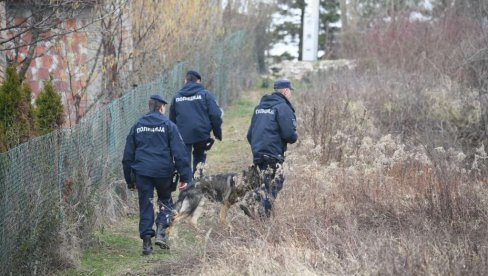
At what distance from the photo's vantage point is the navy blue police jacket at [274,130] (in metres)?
9.16

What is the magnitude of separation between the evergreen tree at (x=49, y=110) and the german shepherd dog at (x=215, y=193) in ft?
6.56

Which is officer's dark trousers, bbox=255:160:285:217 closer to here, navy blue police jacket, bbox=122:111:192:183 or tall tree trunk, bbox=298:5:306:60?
navy blue police jacket, bbox=122:111:192:183

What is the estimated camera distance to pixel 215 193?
9.13 metres

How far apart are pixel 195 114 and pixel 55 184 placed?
296 cm

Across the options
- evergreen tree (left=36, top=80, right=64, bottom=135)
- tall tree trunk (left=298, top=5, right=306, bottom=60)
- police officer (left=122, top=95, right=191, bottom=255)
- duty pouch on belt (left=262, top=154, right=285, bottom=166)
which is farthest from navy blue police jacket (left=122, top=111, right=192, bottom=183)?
tall tree trunk (left=298, top=5, right=306, bottom=60)

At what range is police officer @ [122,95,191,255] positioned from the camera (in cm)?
860

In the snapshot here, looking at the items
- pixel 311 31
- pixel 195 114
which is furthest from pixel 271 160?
pixel 311 31

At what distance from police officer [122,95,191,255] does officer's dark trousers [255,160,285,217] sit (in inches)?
36.4

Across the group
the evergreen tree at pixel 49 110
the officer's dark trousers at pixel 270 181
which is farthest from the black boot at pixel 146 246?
the evergreen tree at pixel 49 110

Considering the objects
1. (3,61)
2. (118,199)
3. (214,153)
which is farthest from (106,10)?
(214,153)

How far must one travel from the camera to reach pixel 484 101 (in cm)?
1544

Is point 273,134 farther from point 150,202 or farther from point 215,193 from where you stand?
point 150,202

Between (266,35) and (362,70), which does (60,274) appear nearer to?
(362,70)

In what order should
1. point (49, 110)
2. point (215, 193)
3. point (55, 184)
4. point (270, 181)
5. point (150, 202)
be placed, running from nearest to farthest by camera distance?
point (55, 184) → point (150, 202) → point (270, 181) → point (215, 193) → point (49, 110)
